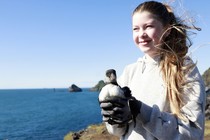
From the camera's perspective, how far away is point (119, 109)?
3.39m

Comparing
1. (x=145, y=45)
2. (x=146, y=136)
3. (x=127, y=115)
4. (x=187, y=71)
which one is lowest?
(x=146, y=136)

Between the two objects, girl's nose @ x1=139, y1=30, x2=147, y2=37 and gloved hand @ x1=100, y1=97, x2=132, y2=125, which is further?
girl's nose @ x1=139, y1=30, x2=147, y2=37

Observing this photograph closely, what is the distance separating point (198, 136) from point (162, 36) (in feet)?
4.09

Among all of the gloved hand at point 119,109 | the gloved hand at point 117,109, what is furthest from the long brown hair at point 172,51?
the gloved hand at point 117,109

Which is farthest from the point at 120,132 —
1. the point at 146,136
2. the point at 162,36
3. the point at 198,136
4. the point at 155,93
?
the point at 162,36

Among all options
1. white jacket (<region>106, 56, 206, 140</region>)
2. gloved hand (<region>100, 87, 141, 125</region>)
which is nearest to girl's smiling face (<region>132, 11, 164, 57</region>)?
white jacket (<region>106, 56, 206, 140</region>)

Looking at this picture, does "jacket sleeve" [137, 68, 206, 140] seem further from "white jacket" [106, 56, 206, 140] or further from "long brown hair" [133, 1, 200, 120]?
"long brown hair" [133, 1, 200, 120]

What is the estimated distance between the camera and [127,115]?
346cm

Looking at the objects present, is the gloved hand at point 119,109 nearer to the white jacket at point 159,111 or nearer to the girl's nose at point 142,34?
the white jacket at point 159,111

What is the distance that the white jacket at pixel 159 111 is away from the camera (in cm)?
368

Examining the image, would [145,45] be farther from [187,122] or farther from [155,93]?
[187,122]

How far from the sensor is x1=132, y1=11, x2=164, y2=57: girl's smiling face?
411 cm

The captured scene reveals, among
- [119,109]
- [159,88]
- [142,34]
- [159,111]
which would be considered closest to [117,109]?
[119,109]

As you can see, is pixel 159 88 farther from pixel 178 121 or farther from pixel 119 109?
pixel 119 109
